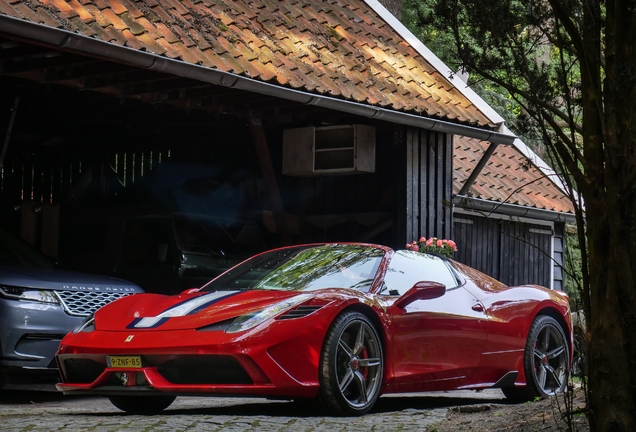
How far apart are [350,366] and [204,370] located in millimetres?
1039

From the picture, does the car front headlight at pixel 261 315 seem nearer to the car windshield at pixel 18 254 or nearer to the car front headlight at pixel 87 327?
the car front headlight at pixel 87 327

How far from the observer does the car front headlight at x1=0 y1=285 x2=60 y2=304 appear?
876 centimetres

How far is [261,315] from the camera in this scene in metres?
6.80

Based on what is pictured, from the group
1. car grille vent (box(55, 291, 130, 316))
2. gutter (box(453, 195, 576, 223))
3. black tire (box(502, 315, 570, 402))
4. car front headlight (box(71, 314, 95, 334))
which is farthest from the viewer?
gutter (box(453, 195, 576, 223))

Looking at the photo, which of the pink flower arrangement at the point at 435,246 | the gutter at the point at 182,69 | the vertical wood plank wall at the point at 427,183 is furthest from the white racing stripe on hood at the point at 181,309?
the vertical wood plank wall at the point at 427,183

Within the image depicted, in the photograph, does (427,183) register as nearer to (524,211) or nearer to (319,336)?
(524,211)

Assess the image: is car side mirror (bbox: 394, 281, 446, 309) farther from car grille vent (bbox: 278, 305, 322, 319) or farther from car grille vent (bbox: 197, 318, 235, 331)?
car grille vent (bbox: 197, 318, 235, 331)

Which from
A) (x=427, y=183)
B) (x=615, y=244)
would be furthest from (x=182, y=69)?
(x=615, y=244)

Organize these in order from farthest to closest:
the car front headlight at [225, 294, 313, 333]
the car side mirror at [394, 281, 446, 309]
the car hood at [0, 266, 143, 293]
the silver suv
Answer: the car hood at [0, 266, 143, 293] < the silver suv < the car side mirror at [394, 281, 446, 309] < the car front headlight at [225, 294, 313, 333]

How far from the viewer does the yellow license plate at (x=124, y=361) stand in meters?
6.80

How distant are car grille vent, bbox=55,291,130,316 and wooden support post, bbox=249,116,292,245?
158 inches

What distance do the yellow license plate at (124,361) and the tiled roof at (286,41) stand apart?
3.25 m

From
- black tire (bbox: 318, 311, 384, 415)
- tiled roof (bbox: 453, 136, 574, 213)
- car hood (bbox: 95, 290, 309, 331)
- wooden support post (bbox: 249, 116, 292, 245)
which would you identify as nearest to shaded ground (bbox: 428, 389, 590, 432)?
black tire (bbox: 318, 311, 384, 415)

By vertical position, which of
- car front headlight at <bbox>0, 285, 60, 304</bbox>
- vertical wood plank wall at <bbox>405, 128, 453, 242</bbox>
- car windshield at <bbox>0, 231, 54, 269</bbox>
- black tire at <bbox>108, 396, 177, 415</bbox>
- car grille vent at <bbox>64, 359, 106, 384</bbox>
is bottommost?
black tire at <bbox>108, 396, 177, 415</bbox>
